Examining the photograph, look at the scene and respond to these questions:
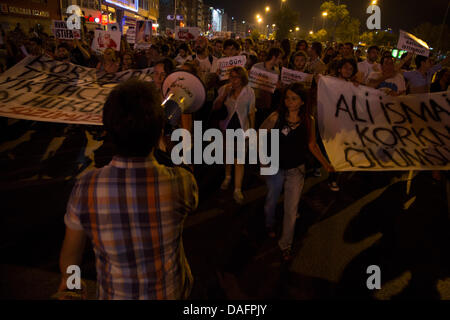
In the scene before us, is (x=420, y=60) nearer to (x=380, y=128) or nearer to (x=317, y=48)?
(x=317, y=48)

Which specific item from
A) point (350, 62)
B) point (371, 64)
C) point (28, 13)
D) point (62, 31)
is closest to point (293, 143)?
point (350, 62)

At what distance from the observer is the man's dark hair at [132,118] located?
119cm

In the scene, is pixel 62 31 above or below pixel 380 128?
above

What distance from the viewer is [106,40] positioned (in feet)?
26.0

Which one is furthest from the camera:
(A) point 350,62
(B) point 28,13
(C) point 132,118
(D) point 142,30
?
(B) point 28,13

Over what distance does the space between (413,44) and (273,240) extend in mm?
5102

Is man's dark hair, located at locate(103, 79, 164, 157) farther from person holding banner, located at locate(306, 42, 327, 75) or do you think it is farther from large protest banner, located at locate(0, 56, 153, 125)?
person holding banner, located at locate(306, 42, 327, 75)

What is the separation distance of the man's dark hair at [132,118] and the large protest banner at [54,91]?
301 cm

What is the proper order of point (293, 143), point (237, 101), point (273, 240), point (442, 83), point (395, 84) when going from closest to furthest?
1. point (293, 143)
2. point (273, 240)
3. point (237, 101)
4. point (395, 84)
5. point (442, 83)

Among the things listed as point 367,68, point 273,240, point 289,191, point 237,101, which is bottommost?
point 273,240

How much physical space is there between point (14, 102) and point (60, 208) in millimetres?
1650

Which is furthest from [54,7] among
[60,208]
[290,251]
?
[290,251]
